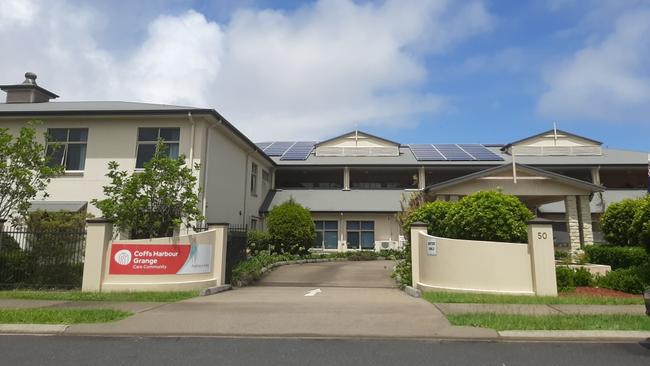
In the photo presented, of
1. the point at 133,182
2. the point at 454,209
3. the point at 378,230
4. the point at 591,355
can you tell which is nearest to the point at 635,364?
the point at 591,355

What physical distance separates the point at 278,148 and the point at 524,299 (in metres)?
24.5

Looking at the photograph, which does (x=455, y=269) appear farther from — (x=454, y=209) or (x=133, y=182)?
(x=133, y=182)

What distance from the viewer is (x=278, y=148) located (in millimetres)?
32938

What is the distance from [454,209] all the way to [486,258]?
8.54 feet

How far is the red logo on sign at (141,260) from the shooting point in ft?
40.1

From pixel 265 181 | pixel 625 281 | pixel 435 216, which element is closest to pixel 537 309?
pixel 625 281

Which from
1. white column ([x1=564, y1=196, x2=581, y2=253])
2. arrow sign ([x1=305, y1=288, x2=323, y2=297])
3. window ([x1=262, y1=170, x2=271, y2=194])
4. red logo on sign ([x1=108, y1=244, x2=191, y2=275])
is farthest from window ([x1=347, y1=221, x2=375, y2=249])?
red logo on sign ([x1=108, y1=244, x2=191, y2=275])

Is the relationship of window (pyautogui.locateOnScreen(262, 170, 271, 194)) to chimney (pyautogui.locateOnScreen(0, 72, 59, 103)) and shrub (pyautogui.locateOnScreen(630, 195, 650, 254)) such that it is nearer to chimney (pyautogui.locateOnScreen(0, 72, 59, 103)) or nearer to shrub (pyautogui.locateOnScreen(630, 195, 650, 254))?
chimney (pyautogui.locateOnScreen(0, 72, 59, 103))

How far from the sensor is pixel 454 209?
14055 millimetres

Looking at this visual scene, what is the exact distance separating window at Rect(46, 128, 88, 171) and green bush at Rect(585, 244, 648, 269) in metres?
20.1

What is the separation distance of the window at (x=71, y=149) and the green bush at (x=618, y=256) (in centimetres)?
2007

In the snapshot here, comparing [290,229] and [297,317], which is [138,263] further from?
[290,229]

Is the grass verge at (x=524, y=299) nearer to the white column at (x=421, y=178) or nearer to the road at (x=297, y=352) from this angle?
the road at (x=297, y=352)

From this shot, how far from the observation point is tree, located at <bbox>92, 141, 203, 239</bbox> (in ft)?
42.1
